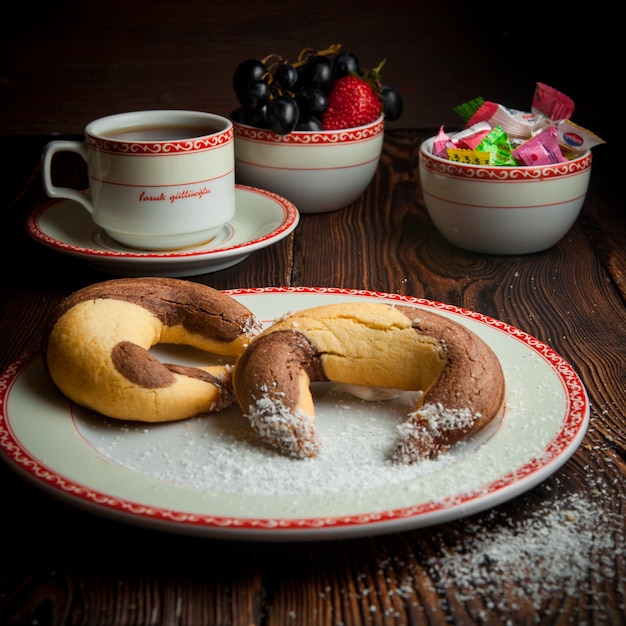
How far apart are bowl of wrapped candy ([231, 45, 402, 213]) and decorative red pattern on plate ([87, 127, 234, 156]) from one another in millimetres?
240

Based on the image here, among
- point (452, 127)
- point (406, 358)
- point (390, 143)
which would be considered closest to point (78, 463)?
point (406, 358)

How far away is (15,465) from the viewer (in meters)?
0.70

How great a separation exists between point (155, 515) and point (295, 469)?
0.45 ft

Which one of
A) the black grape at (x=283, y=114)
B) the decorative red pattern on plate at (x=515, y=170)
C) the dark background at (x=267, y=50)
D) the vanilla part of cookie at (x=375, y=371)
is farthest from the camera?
the dark background at (x=267, y=50)

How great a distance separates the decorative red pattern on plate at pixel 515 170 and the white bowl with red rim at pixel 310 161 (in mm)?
222

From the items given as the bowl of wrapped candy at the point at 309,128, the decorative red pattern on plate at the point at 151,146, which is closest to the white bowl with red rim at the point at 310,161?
the bowl of wrapped candy at the point at 309,128

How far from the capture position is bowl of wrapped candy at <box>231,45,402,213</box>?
1.48 metres

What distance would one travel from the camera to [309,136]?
1471mm

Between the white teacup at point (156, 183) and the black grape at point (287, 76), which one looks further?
the black grape at point (287, 76)

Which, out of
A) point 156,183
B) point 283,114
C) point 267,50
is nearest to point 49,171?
point 156,183

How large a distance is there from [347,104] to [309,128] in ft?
0.27

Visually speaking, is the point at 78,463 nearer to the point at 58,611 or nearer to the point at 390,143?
the point at 58,611

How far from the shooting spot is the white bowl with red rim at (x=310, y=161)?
1480 millimetres

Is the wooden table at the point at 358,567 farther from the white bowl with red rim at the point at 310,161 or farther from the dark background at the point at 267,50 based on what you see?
the dark background at the point at 267,50
